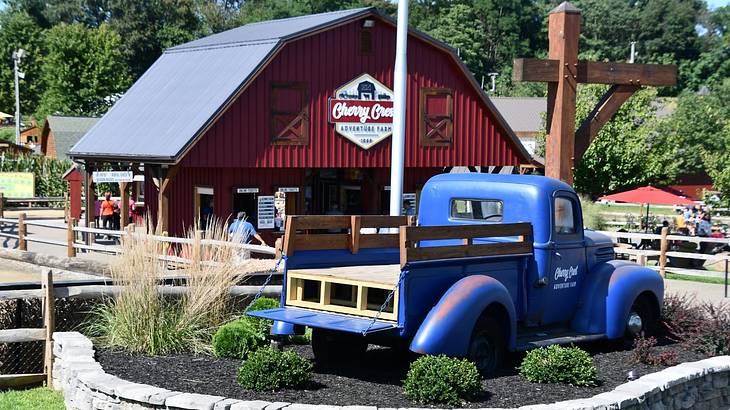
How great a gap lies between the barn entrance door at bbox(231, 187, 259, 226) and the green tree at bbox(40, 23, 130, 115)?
48606 mm

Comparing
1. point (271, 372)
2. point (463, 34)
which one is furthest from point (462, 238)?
point (463, 34)

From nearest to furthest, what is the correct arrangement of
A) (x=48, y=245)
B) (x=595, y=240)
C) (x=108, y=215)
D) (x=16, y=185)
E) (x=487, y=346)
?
(x=487, y=346)
(x=595, y=240)
(x=48, y=245)
(x=108, y=215)
(x=16, y=185)

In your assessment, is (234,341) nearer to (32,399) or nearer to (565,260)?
(32,399)

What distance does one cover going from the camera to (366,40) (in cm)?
2612

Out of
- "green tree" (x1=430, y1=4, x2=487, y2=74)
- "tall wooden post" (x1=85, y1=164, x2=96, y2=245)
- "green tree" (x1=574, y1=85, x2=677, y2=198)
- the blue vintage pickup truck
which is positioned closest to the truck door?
the blue vintage pickup truck

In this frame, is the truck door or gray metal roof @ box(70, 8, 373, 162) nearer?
the truck door

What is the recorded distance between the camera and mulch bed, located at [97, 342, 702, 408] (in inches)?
359

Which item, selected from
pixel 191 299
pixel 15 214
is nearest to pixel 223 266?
pixel 191 299

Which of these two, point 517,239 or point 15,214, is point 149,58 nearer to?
point 15,214

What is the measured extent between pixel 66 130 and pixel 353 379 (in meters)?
54.1

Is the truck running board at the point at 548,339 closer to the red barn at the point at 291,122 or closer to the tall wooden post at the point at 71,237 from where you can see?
the red barn at the point at 291,122

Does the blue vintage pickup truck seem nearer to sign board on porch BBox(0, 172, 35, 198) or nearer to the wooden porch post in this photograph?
the wooden porch post

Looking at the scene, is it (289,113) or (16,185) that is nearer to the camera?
(289,113)

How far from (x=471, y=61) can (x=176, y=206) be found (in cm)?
7192
